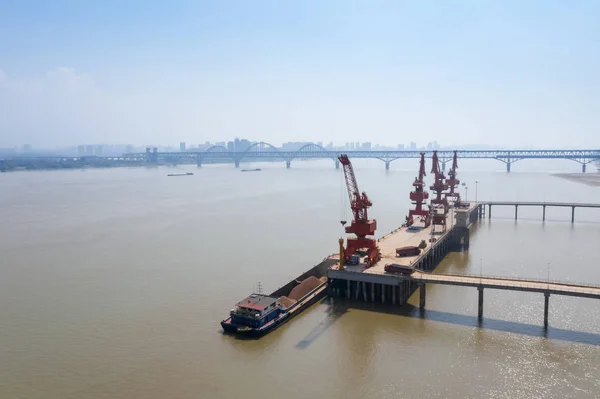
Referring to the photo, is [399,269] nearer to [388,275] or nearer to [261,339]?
[388,275]

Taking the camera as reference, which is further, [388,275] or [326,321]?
[388,275]

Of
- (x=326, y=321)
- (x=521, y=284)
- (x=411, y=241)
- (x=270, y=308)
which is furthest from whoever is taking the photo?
(x=411, y=241)

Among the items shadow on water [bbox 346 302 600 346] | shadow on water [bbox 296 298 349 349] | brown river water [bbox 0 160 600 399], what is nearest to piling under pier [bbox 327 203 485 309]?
Answer: shadow on water [bbox 346 302 600 346]

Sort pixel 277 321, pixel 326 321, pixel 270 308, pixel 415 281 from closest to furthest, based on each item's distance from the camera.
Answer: pixel 277 321
pixel 270 308
pixel 326 321
pixel 415 281

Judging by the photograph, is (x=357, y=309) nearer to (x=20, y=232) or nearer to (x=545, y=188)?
(x=20, y=232)

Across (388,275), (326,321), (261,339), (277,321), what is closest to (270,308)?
(277,321)

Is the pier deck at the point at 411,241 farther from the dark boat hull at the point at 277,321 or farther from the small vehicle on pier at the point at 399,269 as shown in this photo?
the dark boat hull at the point at 277,321

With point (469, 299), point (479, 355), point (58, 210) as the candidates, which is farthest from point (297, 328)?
point (58, 210)
